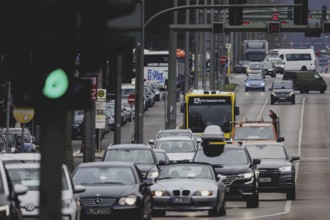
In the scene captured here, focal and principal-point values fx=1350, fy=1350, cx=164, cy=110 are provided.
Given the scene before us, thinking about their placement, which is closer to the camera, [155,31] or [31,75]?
[31,75]

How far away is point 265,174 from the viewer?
119ft

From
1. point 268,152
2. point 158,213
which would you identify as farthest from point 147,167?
point 158,213

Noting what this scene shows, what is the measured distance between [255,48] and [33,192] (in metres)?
→ 146

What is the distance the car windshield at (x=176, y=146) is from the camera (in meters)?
44.6

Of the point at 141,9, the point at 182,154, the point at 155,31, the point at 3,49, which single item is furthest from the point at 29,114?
the point at 155,31

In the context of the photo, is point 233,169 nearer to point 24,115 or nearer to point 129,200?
point 129,200

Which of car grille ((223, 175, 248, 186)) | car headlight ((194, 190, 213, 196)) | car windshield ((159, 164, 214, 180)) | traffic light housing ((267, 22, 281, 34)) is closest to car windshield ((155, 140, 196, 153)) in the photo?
car grille ((223, 175, 248, 186))

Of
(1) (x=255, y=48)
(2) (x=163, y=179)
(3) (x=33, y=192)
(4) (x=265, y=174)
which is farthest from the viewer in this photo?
(1) (x=255, y=48)

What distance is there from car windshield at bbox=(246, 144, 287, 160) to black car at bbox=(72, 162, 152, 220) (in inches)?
492

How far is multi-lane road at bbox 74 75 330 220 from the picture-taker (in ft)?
101

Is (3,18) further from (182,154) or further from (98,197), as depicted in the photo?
(182,154)

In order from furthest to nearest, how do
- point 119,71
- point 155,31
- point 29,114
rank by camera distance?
1. point 155,31
2. point 119,71
3. point 29,114

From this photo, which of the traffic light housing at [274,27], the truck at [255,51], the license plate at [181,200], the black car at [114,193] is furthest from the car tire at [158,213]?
the truck at [255,51]

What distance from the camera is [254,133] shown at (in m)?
45.6
